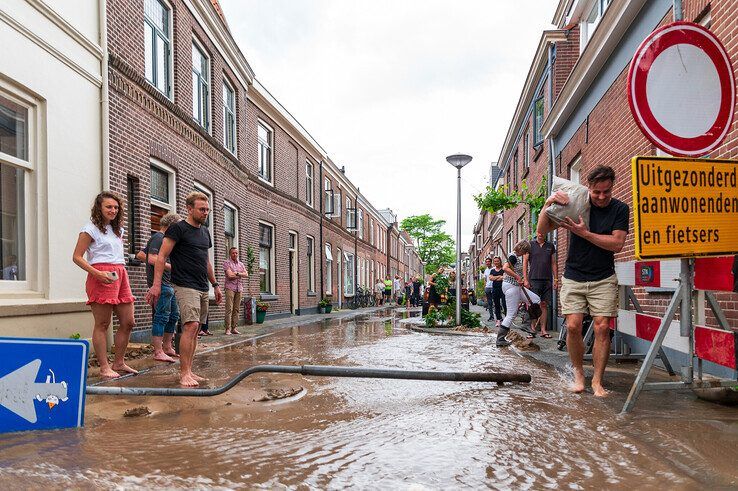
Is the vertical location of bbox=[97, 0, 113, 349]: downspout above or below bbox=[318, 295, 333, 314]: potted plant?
above

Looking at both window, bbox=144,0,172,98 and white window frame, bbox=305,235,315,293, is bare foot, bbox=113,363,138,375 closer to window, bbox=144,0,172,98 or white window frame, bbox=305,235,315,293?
window, bbox=144,0,172,98

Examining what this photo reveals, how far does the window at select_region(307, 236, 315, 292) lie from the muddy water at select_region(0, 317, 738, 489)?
671 inches

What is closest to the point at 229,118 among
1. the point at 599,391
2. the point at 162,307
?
the point at 162,307

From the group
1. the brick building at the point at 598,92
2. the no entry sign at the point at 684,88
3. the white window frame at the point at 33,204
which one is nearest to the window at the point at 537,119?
the brick building at the point at 598,92

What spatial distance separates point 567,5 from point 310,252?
13.2 metres

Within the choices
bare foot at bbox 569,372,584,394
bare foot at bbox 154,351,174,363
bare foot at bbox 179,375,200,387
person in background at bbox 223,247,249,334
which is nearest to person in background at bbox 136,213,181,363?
bare foot at bbox 154,351,174,363

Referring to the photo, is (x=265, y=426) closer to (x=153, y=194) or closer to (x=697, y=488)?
(x=697, y=488)

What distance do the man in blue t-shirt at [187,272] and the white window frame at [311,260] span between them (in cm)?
1640

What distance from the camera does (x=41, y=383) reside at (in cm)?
301

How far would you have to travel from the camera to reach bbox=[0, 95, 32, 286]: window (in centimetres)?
580

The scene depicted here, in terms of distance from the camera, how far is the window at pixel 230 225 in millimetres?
13214

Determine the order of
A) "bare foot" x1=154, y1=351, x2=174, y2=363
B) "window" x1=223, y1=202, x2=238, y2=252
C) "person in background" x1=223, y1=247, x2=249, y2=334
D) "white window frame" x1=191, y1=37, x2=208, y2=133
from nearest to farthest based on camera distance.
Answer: "bare foot" x1=154, y1=351, x2=174, y2=363 < "person in background" x1=223, y1=247, x2=249, y2=334 < "white window frame" x1=191, y1=37, x2=208, y2=133 < "window" x1=223, y1=202, x2=238, y2=252

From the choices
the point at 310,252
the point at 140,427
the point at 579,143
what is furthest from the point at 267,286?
the point at 140,427

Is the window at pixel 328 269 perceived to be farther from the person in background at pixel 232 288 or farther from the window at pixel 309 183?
the person in background at pixel 232 288
